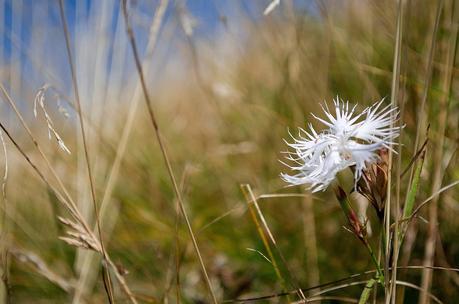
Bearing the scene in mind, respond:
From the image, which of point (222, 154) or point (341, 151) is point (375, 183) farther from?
point (222, 154)

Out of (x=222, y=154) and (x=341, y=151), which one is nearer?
(x=341, y=151)

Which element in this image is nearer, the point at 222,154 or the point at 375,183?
the point at 375,183

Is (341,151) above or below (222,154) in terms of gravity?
below

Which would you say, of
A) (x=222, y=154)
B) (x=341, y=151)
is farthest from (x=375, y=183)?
(x=222, y=154)

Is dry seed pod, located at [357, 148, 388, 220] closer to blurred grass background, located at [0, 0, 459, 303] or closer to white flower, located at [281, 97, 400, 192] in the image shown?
white flower, located at [281, 97, 400, 192]

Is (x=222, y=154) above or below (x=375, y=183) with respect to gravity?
above

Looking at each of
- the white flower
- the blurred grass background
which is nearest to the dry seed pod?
the white flower

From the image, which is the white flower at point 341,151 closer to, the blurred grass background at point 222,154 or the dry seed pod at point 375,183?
the dry seed pod at point 375,183

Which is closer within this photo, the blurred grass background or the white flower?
the white flower

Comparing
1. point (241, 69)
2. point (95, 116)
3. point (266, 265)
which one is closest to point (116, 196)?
point (95, 116)
